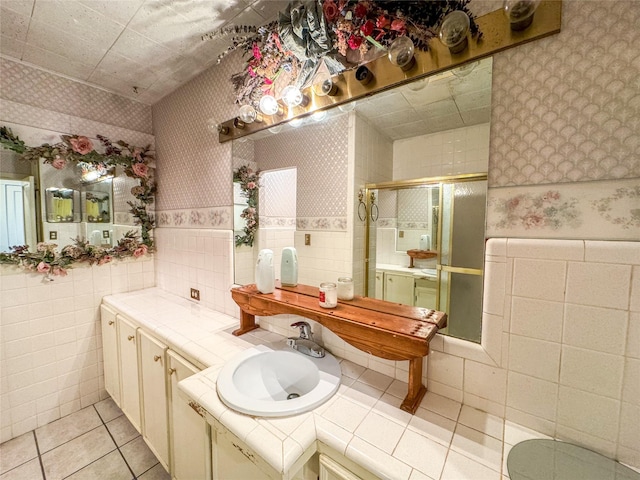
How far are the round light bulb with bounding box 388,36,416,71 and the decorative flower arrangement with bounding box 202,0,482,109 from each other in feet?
0.13

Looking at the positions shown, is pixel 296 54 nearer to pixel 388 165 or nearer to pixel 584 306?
pixel 388 165

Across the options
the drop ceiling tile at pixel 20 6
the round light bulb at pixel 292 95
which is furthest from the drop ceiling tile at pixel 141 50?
the round light bulb at pixel 292 95

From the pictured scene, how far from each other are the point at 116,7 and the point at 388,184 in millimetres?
1463

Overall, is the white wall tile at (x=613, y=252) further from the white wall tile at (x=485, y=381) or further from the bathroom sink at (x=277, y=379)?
the bathroom sink at (x=277, y=379)

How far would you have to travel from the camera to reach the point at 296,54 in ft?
3.43

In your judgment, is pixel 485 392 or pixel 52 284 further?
pixel 52 284

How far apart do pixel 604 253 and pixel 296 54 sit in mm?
1194

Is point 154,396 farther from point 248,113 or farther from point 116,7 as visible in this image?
point 116,7

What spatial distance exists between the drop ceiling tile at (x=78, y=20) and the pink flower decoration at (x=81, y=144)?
26.3 inches

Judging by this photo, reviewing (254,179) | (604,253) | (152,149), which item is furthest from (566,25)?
(152,149)

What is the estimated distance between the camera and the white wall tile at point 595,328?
602 millimetres

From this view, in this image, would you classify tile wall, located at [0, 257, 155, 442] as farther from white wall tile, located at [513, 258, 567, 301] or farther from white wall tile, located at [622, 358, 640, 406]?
white wall tile, located at [622, 358, 640, 406]

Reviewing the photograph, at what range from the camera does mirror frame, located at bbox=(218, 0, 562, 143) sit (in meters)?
0.65

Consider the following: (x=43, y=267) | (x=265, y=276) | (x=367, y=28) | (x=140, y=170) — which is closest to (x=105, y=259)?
(x=43, y=267)
